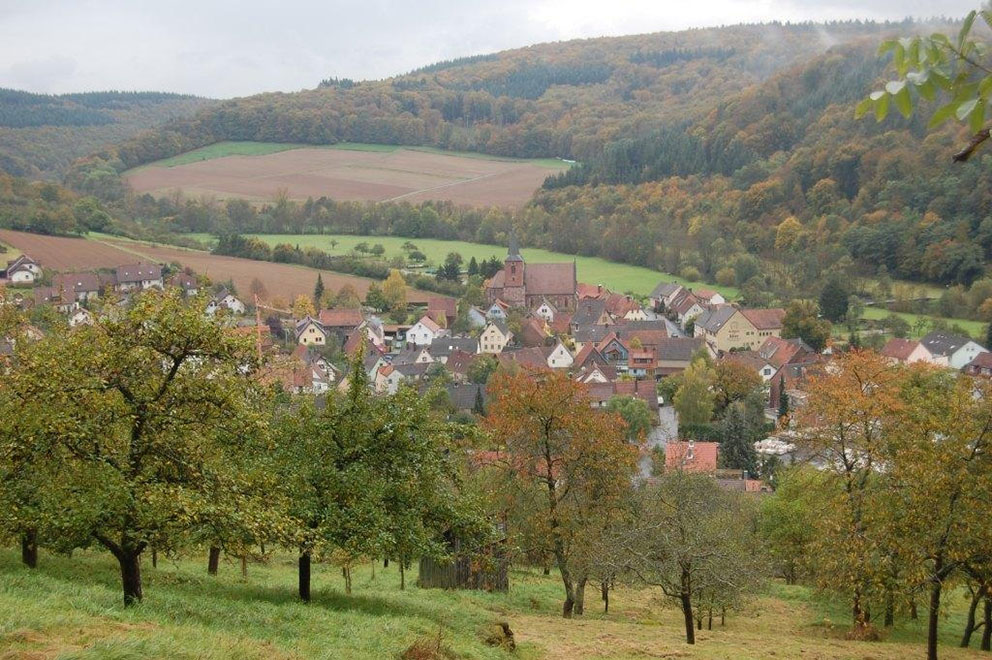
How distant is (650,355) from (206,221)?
67051mm

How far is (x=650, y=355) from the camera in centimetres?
6831

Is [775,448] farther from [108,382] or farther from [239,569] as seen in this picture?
[108,382]

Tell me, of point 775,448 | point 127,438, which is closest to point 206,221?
point 775,448

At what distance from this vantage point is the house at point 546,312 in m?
84.4

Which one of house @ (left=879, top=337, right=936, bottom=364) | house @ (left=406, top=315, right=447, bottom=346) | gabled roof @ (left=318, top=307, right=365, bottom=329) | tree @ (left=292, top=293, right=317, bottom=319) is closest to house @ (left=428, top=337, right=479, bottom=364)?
house @ (left=406, top=315, right=447, bottom=346)

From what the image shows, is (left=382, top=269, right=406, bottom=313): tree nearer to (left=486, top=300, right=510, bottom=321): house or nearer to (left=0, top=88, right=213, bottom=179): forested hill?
(left=486, top=300, right=510, bottom=321): house

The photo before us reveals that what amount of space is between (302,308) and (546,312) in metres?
23.3

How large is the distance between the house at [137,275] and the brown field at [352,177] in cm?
4429

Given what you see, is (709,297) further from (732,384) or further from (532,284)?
(732,384)

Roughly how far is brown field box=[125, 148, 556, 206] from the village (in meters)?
43.6

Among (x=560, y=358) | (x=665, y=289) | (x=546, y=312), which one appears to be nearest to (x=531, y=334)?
(x=560, y=358)

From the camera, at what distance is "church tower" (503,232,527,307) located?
291 feet

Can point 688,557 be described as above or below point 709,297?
above

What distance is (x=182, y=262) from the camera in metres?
86.2
